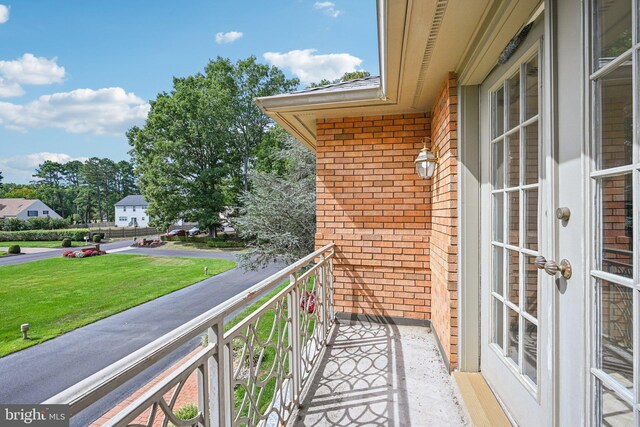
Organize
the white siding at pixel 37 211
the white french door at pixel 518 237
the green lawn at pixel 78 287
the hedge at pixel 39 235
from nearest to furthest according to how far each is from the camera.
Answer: the white french door at pixel 518 237 < the green lawn at pixel 78 287 < the hedge at pixel 39 235 < the white siding at pixel 37 211

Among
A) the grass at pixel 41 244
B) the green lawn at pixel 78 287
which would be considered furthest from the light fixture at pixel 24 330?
the grass at pixel 41 244

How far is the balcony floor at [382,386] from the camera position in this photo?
186cm

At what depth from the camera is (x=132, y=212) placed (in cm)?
4125

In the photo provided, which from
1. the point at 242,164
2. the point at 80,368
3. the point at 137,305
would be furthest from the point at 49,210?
the point at 80,368

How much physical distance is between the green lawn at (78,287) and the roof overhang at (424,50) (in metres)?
8.91

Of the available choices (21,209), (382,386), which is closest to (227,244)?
(382,386)

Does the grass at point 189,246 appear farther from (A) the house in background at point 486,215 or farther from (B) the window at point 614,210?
(B) the window at point 614,210

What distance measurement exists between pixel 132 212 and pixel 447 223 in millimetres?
46682

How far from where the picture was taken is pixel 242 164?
21.0 m

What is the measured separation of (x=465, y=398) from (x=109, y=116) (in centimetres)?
8181

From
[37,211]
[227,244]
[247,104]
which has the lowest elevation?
[227,244]

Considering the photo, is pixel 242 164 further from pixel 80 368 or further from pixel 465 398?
pixel 465 398

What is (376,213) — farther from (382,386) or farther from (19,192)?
(19,192)

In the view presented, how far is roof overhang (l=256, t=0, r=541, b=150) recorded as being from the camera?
1.51m
